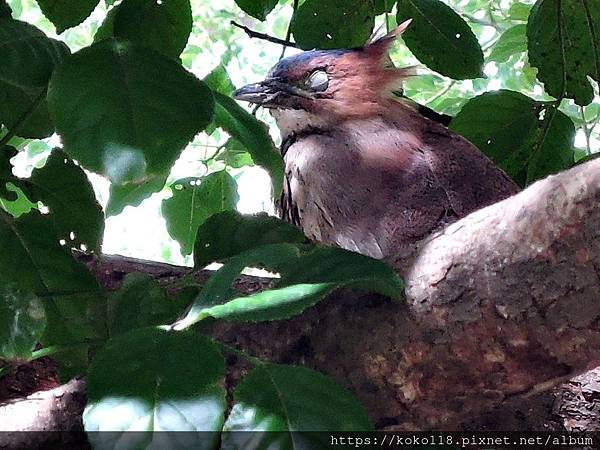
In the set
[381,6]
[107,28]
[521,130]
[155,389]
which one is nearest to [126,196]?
[107,28]

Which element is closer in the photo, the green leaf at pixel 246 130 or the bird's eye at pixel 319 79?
the green leaf at pixel 246 130

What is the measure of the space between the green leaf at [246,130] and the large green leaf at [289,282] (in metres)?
0.16

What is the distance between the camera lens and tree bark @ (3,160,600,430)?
0.63 metres

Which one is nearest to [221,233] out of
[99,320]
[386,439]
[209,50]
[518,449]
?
[99,320]

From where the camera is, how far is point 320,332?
749 millimetres

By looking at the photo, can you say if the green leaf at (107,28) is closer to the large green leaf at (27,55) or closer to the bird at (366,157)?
the large green leaf at (27,55)

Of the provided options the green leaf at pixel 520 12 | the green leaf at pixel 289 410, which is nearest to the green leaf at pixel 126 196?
the green leaf at pixel 289 410

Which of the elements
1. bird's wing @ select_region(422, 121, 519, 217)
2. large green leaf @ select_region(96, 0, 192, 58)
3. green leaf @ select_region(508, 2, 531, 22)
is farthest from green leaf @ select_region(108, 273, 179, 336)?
green leaf @ select_region(508, 2, 531, 22)

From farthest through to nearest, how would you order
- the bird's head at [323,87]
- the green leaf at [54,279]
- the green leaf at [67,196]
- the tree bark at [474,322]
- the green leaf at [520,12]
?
1. the green leaf at [520,12]
2. the bird's head at [323,87]
3. the green leaf at [67,196]
4. the green leaf at [54,279]
5. the tree bark at [474,322]

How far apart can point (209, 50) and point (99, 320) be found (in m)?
3.31

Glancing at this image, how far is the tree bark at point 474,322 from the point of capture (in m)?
0.63

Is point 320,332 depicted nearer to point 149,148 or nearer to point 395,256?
point 395,256

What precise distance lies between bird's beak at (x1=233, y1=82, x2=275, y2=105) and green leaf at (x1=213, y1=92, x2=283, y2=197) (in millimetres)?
647

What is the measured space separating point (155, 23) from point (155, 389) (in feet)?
1.81
